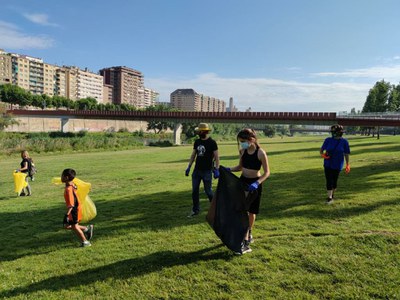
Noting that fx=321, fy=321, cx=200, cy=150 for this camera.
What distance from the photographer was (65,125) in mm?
77625

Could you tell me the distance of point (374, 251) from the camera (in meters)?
5.04

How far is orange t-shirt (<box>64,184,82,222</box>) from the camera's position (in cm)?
602

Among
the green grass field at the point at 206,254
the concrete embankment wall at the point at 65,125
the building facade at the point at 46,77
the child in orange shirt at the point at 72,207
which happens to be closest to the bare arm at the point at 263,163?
the green grass field at the point at 206,254

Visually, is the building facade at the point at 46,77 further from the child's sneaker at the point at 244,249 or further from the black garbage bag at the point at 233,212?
the child's sneaker at the point at 244,249

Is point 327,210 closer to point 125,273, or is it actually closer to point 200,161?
point 200,161

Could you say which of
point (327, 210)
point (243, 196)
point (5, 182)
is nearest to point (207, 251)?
point (243, 196)

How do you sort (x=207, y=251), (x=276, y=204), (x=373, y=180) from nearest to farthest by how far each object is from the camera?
(x=207, y=251), (x=276, y=204), (x=373, y=180)

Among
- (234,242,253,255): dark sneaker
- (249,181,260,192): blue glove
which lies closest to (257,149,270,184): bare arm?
(249,181,260,192): blue glove

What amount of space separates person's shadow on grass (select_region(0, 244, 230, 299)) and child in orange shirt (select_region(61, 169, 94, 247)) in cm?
117

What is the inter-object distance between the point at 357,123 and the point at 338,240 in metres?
41.7

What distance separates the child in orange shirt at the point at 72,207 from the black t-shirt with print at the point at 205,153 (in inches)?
106

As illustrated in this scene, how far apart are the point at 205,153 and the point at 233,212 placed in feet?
7.77

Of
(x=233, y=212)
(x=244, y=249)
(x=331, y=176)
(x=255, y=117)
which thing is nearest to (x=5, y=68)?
(x=255, y=117)

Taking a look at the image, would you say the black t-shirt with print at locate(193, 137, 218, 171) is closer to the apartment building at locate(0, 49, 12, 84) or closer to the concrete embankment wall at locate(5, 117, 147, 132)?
the concrete embankment wall at locate(5, 117, 147, 132)
